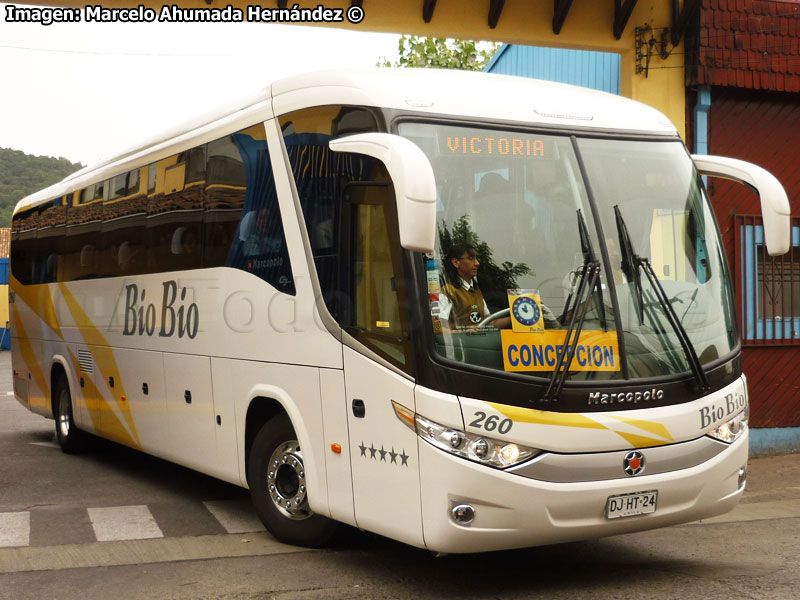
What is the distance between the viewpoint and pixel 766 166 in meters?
12.2

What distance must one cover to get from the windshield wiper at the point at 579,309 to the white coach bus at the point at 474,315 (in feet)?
0.04

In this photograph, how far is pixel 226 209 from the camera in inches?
317

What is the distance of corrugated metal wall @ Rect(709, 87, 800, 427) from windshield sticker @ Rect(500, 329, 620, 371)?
6.52m

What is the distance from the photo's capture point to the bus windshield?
576 cm

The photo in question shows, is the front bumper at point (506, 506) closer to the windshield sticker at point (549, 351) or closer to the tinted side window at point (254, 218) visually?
the windshield sticker at point (549, 351)

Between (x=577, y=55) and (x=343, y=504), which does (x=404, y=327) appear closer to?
(x=343, y=504)

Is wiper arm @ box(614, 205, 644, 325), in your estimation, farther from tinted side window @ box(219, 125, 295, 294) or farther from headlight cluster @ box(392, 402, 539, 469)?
tinted side window @ box(219, 125, 295, 294)

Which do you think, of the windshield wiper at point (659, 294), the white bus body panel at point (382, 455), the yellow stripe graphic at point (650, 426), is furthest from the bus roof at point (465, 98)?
the yellow stripe graphic at point (650, 426)

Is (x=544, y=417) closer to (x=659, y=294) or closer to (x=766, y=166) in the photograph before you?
(x=659, y=294)

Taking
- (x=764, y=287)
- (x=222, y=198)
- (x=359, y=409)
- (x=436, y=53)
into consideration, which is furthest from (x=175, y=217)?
(x=436, y=53)

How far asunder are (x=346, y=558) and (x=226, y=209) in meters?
2.84

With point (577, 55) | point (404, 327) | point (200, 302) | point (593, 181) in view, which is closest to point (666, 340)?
point (593, 181)

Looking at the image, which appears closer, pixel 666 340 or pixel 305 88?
pixel 666 340

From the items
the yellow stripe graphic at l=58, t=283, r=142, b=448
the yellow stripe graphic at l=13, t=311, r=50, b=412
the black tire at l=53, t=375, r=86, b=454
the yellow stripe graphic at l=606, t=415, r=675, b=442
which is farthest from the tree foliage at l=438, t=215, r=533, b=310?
the yellow stripe graphic at l=13, t=311, r=50, b=412
